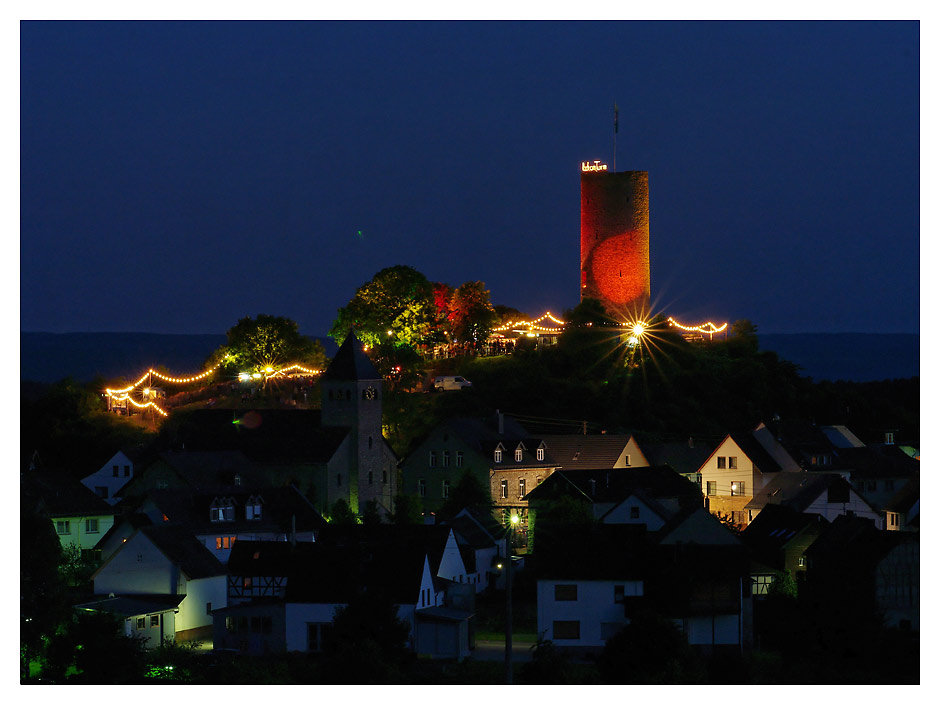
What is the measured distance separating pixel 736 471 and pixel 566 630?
23.9 metres

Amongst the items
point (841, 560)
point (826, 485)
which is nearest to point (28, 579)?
point (841, 560)

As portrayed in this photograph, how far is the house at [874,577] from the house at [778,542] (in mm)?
1701

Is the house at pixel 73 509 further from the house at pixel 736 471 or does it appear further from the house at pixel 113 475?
the house at pixel 736 471

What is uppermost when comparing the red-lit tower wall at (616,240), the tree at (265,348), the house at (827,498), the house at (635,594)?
the red-lit tower wall at (616,240)

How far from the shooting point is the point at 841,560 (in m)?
44.9

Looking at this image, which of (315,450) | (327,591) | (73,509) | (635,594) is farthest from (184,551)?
(315,450)

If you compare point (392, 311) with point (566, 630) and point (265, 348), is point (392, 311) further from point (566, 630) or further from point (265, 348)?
point (566, 630)

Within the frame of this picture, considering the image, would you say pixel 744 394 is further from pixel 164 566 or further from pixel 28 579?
pixel 28 579

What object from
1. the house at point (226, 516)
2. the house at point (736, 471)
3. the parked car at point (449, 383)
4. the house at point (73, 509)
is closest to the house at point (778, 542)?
the house at point (736, 471)

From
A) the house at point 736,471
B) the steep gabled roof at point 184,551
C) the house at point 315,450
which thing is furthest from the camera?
the house at point 736,471

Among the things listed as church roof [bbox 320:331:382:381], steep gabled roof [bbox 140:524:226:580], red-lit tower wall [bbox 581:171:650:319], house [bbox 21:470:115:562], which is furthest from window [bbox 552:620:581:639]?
red-lit tower wall [bbox 581:171:650:319]

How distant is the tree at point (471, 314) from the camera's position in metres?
88.4

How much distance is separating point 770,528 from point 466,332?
38.1 meters

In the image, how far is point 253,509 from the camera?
52906 millimetres
